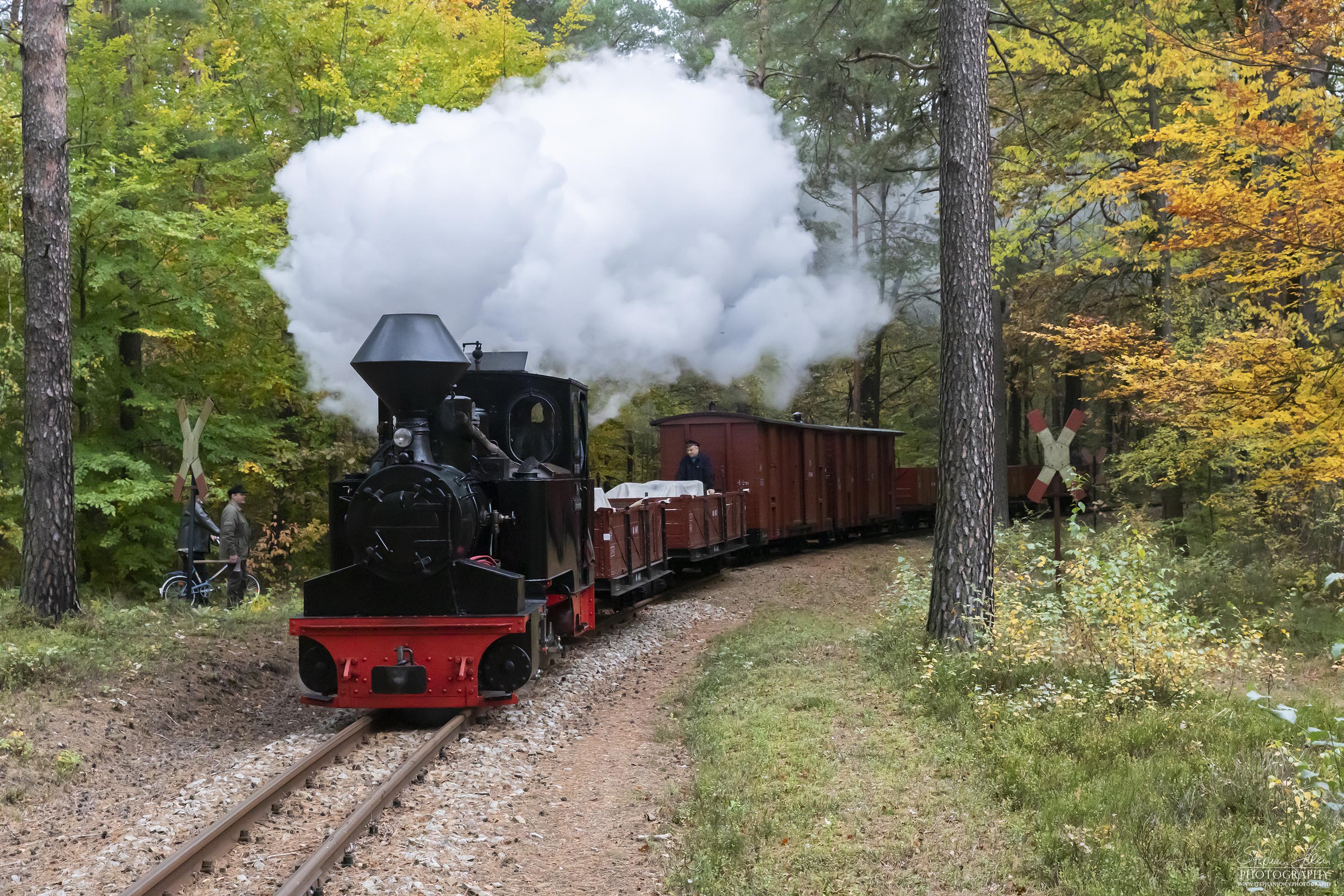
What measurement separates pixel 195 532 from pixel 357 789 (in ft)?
24.0

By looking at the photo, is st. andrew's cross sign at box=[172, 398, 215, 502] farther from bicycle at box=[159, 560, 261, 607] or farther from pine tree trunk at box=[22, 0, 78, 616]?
bicycle at box=[159, 560, 261, 607]

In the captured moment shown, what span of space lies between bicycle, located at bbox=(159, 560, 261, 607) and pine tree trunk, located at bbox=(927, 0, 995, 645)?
310 inches

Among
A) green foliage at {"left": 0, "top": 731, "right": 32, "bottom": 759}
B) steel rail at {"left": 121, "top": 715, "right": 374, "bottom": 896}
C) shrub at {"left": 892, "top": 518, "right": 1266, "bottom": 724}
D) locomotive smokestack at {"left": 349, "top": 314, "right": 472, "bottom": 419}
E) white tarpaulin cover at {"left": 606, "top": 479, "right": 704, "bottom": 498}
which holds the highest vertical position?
locomotive smokestack at {"left": 349, "top": 314, "right": 472, "bottom": 419}

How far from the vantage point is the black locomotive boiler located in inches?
277

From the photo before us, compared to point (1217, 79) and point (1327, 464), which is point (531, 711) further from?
point (1217, 79)

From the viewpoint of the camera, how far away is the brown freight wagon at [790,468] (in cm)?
1656

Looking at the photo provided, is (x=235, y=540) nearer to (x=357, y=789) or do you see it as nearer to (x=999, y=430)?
(x=357, y=789)

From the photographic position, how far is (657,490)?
1361 centimetres

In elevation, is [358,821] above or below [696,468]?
below

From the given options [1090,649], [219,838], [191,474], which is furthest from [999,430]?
[219,838]

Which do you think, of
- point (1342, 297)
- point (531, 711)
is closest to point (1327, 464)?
point (1342, 297)

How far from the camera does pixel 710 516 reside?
14.4m

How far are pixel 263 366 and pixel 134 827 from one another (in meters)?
10.3

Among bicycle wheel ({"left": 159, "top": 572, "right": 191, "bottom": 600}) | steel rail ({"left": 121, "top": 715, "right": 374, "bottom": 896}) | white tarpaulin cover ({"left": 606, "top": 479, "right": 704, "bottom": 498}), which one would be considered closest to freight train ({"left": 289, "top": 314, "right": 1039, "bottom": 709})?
steel rail ({"left": 121, "top": 715, "right": 374, "bottom": 896})
